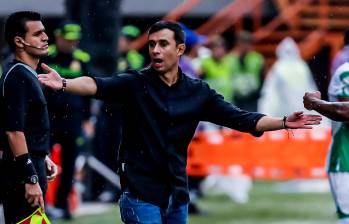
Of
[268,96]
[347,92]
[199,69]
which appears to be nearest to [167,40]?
[347,92]

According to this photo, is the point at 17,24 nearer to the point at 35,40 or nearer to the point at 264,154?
the point at 35,40

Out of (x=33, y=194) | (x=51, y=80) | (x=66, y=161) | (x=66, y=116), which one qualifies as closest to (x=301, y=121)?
(x=51, y=80)

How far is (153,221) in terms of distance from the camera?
824 centimetres

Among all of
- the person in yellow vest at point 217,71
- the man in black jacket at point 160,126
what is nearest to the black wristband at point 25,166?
the man in black jacket at point 160,126

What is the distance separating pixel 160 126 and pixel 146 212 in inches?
22.1

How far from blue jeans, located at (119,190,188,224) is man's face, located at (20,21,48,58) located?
1070 mm

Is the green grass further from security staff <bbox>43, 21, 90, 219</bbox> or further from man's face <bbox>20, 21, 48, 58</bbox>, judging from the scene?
man's face <bbox>20, 21, 48, 58</bbox>

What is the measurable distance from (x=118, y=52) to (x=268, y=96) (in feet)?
13.6

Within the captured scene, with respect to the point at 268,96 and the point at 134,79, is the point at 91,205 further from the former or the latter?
the point at 134,79

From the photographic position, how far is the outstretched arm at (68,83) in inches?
306

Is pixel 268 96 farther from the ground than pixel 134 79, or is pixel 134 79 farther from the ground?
pixel 134 79

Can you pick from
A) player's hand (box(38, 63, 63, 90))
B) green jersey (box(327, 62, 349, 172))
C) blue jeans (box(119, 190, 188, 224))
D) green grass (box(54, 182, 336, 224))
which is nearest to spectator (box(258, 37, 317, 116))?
green grass (box(54, 182, 336, 224))

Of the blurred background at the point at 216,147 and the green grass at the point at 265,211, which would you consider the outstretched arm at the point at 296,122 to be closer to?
the blurred background at the point at 216,147

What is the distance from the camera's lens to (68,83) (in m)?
7.86
